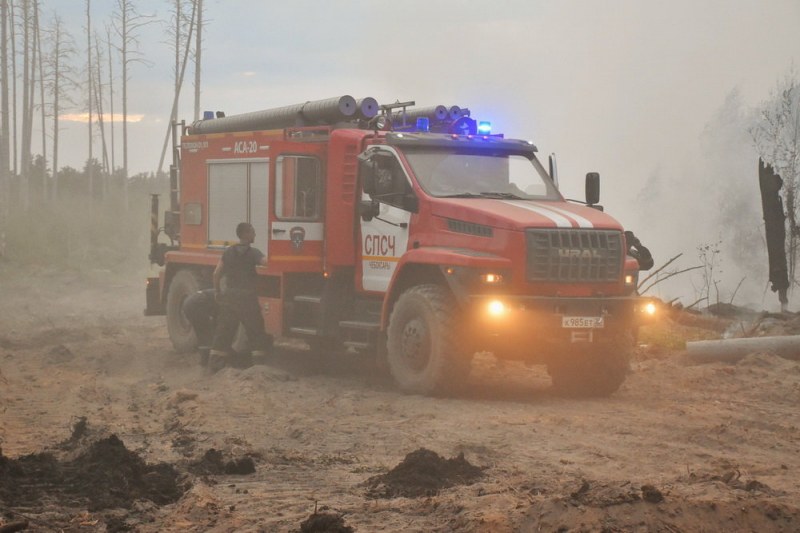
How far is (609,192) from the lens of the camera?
48.0 m

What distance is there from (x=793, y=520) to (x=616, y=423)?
4116 millimetres

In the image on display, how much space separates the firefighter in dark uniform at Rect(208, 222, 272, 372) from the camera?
13352 mm

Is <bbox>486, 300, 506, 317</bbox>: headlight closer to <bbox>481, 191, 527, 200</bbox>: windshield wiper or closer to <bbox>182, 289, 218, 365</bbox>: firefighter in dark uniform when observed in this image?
<bbox>481, 191, 527, 200</bbox>: windshield wiper

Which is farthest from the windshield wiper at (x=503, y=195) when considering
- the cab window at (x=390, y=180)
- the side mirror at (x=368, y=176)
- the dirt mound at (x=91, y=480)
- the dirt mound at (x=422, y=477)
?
the dirt mound at (x=91, y=480)

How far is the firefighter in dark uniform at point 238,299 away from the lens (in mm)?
13352

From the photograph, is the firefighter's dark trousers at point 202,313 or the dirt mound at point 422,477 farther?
the firefighter's dark trousers at point 202,313

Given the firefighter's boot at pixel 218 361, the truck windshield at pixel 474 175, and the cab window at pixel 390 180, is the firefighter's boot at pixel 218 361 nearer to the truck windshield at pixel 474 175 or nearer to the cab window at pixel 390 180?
the cab window at pixel 390 180

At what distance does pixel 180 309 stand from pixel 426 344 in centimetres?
580

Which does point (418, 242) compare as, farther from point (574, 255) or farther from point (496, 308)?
point (574, 255)

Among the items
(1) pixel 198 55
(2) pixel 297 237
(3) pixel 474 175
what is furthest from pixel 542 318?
(1) pixel 198 55

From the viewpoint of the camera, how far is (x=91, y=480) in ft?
23.3

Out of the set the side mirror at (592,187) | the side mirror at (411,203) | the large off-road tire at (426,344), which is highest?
the side mirror at (592,187)

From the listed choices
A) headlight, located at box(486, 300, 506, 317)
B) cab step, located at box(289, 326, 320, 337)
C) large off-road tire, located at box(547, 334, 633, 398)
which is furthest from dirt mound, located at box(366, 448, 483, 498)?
cab step, located at box(289, 326, 320, 337)

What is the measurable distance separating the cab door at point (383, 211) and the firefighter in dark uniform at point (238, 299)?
1.52m
